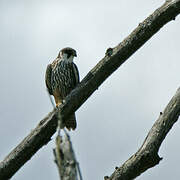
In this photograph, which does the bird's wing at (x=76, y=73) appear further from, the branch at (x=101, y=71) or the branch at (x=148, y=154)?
the branch at (x=148, y=154)

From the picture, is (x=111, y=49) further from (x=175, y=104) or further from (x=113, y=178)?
(x=113, y=178)

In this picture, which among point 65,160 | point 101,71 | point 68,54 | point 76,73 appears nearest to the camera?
point 65,160

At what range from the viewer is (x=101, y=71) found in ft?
25.1

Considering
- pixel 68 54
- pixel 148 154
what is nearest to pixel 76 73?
pixel 68 54

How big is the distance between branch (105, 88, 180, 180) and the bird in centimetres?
455

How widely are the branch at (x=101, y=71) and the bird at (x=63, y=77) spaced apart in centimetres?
395

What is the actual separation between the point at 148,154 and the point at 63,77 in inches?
204

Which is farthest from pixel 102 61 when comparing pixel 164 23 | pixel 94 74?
pixel 164 23

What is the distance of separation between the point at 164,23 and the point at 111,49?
2.32 feet

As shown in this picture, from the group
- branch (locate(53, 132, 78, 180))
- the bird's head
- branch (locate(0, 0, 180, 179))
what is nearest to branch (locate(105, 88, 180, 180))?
branch (locate(0, 0, 180, 179))

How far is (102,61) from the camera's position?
771 centimetres

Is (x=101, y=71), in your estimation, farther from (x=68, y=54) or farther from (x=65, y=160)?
(x=68, y=54)

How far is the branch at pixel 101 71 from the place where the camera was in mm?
7555

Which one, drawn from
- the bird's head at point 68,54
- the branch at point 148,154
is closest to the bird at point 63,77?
the bird's head at point 68,54
